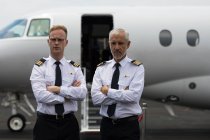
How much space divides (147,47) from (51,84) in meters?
7.23

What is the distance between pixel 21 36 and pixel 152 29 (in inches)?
123

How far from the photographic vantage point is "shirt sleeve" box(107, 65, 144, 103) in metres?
4.81

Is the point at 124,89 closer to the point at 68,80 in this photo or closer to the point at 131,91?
the point at 131,91

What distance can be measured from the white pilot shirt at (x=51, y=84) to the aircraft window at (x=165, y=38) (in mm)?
7326

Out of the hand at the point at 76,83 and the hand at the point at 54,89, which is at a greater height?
the hand at the point at 76,83

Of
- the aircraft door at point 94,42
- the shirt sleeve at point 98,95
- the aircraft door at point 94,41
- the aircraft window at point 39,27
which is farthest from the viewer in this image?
the aircraft door at point 94,41

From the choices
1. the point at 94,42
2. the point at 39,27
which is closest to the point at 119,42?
the point at 39,27

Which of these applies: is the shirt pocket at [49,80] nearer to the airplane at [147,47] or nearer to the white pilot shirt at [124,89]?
the white pilot shirt at [124,89]

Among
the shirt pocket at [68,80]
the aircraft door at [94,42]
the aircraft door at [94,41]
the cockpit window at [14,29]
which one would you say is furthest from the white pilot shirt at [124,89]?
the aircraft door at [94,41]

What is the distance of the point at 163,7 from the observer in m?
12.9

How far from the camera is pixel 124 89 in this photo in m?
4.93

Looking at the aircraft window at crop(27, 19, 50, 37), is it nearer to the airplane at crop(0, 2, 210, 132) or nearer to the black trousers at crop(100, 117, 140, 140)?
the airplane at crop(0, 2, 210, 132)

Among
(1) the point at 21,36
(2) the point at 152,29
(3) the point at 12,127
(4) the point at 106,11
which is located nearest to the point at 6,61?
(1) the point at 21,36

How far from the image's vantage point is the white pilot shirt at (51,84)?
4895mm
